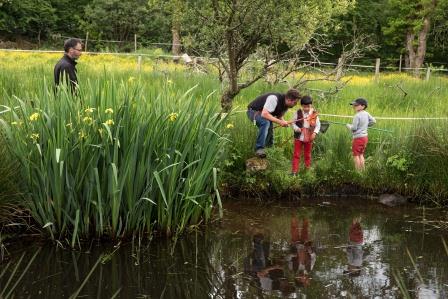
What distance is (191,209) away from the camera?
543cm

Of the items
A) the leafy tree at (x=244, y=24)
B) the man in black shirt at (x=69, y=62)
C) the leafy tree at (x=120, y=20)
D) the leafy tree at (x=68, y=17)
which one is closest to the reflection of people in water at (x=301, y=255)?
the leafy tree at (x=244, y=24)

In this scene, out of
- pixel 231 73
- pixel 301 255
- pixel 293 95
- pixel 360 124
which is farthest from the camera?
pixel 231 73

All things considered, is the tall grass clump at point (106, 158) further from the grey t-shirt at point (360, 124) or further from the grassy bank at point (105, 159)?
the grey t-shirt at point (360, 124)

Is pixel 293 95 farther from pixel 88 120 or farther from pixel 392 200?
pixel 88 120

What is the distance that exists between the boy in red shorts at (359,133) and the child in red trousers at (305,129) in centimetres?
57

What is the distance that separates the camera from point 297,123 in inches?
285

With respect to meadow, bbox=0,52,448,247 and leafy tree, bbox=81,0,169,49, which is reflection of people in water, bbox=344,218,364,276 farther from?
leafy tree, bbox=81,0,169,49

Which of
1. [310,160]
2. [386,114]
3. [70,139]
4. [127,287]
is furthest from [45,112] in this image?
[386,114]

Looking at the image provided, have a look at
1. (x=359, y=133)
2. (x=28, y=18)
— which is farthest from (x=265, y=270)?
(x=28, y=18)

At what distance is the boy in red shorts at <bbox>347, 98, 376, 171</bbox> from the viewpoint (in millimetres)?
7312

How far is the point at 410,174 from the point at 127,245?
153 inches

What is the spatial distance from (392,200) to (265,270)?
3024 mm

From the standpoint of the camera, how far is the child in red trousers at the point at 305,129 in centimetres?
707

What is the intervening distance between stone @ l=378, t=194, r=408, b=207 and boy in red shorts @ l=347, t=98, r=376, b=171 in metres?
0.46
